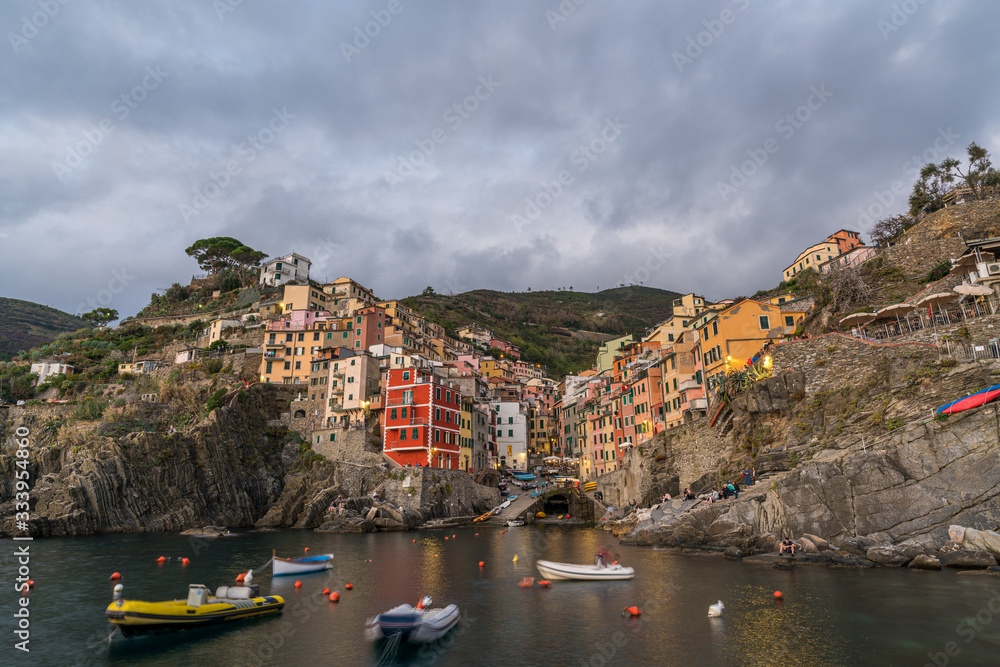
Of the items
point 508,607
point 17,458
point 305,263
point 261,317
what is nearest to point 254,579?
point 508,607

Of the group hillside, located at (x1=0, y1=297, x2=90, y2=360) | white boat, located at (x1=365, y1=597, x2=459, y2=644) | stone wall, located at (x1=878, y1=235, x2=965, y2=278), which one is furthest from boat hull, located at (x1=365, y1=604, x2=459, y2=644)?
hillside, located at (x1=0, y1=297, x2=90, y2=360)

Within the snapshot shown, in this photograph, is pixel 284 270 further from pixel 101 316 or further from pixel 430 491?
pixel 430 491

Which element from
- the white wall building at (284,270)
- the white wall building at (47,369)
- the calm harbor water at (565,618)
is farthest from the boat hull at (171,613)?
the white wall building at (284,270)

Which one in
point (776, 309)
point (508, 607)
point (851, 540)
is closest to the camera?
point (508, 607)

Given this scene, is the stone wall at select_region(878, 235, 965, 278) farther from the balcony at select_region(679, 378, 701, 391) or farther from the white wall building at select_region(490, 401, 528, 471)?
the white wall building at select_region(490, 401, 528, 471)

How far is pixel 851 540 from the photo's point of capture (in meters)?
26.0

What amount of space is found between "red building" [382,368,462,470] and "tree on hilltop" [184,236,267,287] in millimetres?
61655

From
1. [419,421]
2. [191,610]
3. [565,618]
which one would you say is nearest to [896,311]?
[565,618]

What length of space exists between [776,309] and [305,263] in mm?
89512

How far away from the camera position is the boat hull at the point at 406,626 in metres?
16.3

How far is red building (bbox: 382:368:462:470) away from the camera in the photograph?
61.4 metres

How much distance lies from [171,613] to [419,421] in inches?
1753

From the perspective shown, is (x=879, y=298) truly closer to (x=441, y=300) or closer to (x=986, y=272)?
(x=986, y=272)

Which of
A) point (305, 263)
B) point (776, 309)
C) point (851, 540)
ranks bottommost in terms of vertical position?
point (851, 540)
